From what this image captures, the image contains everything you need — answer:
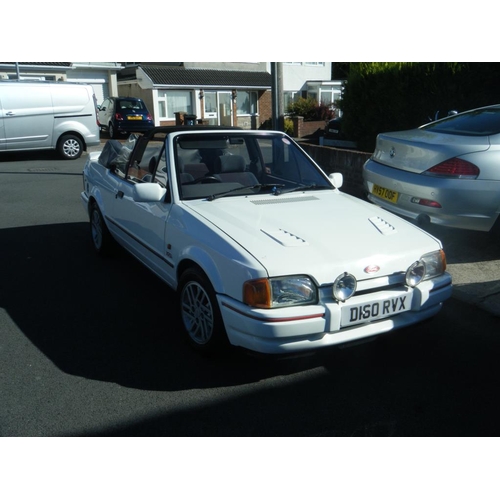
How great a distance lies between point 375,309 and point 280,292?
2.14 feet

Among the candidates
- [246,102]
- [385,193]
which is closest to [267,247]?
[385,193]

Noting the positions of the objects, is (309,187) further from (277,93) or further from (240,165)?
(277,93)

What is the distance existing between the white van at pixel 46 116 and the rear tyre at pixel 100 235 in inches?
408

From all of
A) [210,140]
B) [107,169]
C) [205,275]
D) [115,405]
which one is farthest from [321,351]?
[107,169]

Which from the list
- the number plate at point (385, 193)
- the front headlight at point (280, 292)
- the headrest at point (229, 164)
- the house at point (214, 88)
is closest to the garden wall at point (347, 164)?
the number plate at point (385, 193)

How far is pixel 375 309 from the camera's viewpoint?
3.63 m

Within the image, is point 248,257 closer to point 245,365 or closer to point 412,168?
point 245,365

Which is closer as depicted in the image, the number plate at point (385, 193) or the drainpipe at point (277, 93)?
the number plate at point (385, 193)

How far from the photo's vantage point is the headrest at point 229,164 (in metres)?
4.92

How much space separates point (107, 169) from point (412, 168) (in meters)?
3.31

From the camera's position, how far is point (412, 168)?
6.10m

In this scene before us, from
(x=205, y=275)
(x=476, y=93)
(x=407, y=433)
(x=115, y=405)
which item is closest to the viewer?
(x=407, y=433)

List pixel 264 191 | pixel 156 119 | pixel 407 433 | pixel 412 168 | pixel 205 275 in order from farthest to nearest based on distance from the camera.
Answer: pixel 156 119, pixel 412 168, pixel 264 191, pixel 205 275, pixel 407 433

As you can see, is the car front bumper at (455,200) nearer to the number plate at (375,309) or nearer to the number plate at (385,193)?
the number plate at (385,193)
